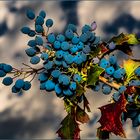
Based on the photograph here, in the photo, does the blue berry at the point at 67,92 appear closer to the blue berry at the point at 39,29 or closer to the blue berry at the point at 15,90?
the blue berry at the point at 15,90

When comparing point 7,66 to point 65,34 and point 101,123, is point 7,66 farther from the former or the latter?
point 101,123

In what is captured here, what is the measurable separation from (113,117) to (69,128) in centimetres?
61

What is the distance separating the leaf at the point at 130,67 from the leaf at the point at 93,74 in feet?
1.47

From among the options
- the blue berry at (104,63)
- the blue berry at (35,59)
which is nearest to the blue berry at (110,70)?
the blue berry at (104,63)

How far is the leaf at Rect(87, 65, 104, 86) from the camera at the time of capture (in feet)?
11.5

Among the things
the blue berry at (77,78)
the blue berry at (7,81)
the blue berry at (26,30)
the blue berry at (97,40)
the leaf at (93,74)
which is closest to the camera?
the leaf at (93,74)

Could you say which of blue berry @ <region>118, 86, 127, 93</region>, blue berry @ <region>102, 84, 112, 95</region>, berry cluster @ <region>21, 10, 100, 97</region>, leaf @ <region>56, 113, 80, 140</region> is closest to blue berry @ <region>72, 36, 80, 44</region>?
berry cluster @ <region>21, 10, 100, 97</region>

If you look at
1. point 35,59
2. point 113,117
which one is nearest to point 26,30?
point 35,59

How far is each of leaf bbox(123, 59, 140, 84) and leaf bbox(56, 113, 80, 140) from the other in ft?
2.39

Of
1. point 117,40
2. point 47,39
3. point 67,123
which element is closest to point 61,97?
point 67,123

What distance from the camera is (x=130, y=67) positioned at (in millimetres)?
4020

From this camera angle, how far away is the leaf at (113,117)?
3555 mm

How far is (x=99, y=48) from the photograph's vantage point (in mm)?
3750

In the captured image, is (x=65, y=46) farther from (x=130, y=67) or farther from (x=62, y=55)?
(x=130, y=67)
